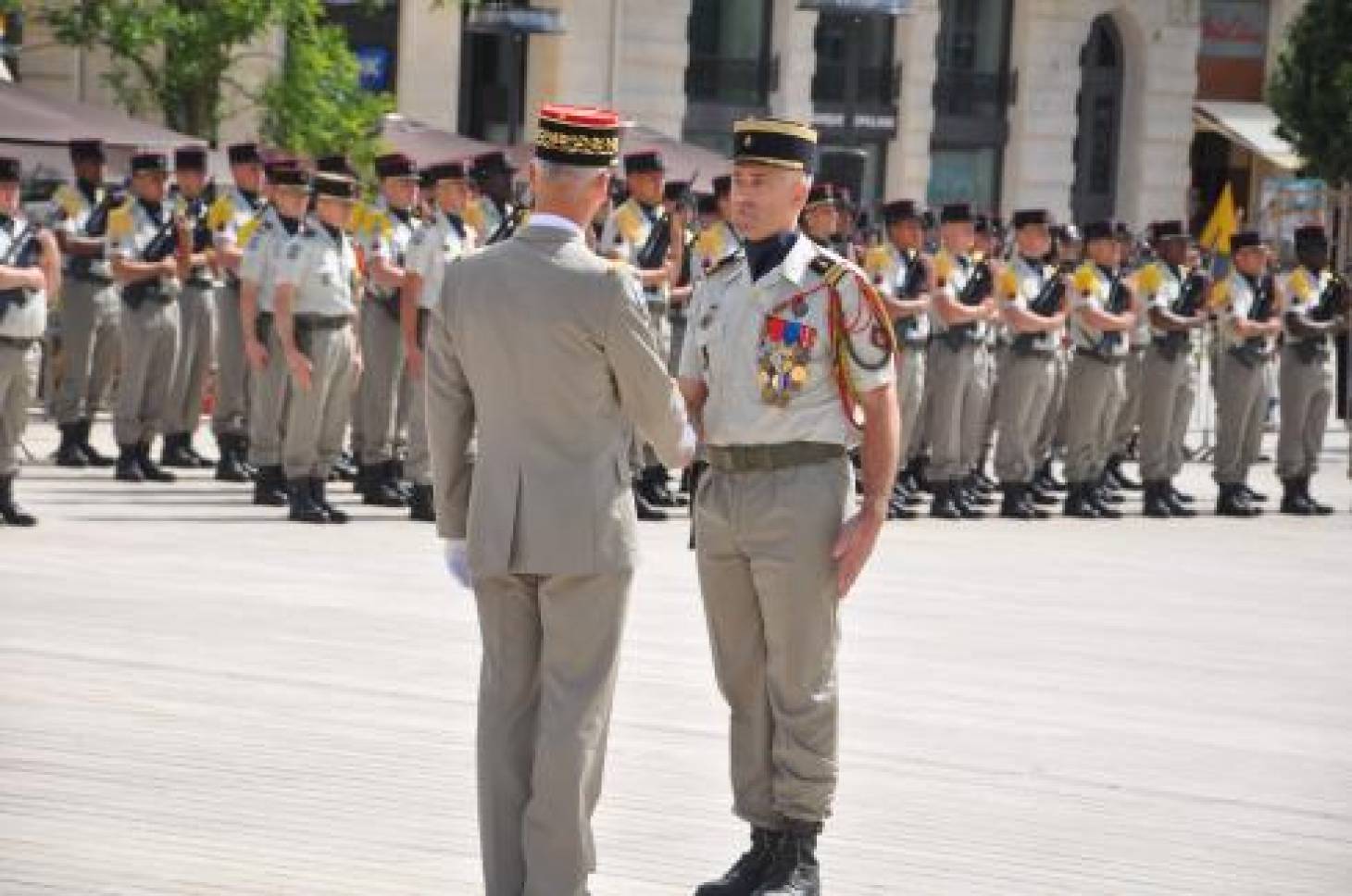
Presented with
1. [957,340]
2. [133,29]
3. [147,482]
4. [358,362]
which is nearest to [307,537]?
[358,362]

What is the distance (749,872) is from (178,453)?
13308 mm

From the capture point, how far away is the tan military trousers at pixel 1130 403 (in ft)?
76.3

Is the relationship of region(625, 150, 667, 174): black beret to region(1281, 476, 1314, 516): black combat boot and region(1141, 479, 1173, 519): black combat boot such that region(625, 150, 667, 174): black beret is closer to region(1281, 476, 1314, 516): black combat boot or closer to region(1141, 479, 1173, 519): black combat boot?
region(1141, 479, 1173, 519): black combat boot

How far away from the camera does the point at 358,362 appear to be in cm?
1828

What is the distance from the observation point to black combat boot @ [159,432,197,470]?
843 inches

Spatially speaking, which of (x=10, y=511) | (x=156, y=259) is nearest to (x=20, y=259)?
(x=10, y=511)

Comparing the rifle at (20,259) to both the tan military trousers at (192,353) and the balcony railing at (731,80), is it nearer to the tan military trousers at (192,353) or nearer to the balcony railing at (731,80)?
the tan military trousers at (192,353)

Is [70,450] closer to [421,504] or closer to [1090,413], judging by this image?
[421,504]

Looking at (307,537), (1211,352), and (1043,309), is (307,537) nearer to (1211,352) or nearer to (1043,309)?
(1043,309)

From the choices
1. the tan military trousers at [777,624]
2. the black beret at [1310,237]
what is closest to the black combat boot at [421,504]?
the black beret at [1310,237]

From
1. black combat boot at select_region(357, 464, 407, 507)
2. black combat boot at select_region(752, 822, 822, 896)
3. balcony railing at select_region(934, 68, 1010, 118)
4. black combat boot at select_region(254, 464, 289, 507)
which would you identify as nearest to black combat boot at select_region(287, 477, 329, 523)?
black combat boot at select_region(254, 464, 289, 507)

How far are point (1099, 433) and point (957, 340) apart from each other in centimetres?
134

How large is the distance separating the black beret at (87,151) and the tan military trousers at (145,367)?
1.03 meters

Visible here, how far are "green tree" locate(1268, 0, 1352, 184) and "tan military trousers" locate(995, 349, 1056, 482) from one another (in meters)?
16.6
